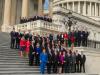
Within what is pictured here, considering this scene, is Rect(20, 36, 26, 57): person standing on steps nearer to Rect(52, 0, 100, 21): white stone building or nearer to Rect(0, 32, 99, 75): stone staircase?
Rect(0, 32, 99, 75): stone staircase

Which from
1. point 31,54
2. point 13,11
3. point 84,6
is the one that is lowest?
point 31,54

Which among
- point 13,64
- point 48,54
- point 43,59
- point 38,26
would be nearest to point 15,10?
point 38,26

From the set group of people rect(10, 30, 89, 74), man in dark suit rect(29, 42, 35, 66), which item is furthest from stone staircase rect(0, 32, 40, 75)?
group of people rect(10, 30, 89, 74)

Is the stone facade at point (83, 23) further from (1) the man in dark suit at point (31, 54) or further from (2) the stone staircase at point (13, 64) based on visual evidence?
(1) the man in dark suit at point (31, 54)

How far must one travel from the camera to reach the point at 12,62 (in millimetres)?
20859

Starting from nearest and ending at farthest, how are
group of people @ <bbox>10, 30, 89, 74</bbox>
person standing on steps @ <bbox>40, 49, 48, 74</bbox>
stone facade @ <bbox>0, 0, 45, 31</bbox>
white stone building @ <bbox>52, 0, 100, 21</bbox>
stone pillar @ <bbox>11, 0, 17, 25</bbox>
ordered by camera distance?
person standing on steps @ <bbox>40, 49, 48, 74</bbox> → group of people @ <bbox>10, 30, 89, 74</bbox> → stone facade @ <bbox>0, 0, 45, 31</bbox> → stone pillar @ <bbox>11, 0, 17, 25</bbox> → white stone building @ <bbox>52, 0, 100, 21</bbox>

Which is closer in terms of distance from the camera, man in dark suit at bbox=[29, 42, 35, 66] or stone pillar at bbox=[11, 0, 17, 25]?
man in dark suit at bbox=[29, 42, 35, 66]

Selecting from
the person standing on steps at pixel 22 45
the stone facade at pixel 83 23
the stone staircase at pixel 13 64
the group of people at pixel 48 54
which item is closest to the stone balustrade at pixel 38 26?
the group of people at pixel 48 54

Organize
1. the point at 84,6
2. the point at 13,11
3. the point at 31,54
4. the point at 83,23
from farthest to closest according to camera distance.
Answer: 1. the point at 84,6
2. the point at 83,23
3. the point at 13,11
4. the point at 31,54

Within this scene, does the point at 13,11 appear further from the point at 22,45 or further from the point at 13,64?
the point at 13,64

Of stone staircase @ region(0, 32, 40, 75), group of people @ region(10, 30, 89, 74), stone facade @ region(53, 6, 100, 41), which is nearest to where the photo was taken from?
Answer: stone staircase @ region(0, 32, 40, 75)

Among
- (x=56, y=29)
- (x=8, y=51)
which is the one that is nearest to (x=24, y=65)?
(x=8, y=51)

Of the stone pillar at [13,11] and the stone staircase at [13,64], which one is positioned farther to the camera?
the stone pillar at [13,11]

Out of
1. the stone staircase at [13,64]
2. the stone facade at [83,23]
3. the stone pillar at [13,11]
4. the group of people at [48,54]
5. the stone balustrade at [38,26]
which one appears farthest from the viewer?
the stone facade at [83,23]
